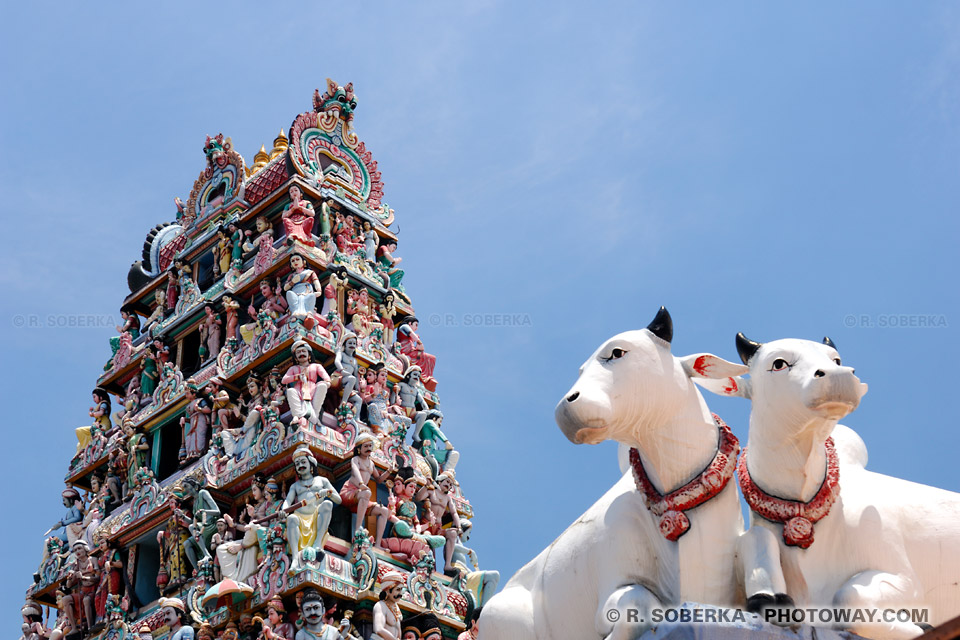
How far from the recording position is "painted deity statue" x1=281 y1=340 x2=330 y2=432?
17.5m

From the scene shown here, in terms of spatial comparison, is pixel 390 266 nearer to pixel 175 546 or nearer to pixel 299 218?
pixel 299 218

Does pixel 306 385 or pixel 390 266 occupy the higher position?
pixel 390 266

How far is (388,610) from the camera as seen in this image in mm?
15914

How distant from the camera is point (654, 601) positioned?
6504 mm

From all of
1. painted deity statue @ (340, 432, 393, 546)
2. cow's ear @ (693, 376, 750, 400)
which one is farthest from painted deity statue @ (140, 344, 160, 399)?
cow's ear @ (693, 376, 750, 400)

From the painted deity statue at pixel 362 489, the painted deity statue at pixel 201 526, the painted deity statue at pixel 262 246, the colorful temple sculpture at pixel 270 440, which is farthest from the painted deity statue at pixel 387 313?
the painted deity statue at pixel 201 526

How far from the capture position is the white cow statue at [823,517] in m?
6.22

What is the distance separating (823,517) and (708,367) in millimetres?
1098

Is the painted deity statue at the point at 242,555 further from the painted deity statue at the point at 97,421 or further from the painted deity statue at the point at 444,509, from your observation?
the painted deity statue at the point at 97,421

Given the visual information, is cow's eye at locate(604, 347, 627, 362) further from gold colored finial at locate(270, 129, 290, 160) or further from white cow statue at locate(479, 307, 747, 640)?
gold colored finial at locate(270, 129, 290, 160)

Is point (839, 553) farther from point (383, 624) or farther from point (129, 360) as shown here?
point (129, 360)

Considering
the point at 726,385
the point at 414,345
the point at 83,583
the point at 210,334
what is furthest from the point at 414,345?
the point at 726,385

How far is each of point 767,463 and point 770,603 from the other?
2.62 feet

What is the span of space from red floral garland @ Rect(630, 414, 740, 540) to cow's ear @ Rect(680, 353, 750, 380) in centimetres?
42
